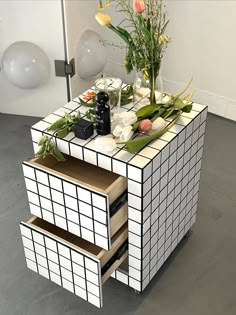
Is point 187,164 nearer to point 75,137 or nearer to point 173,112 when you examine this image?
point 173,112

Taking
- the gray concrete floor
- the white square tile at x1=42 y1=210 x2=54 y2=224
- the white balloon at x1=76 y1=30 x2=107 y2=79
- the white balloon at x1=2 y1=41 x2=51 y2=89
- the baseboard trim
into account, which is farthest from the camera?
the baseboard trim

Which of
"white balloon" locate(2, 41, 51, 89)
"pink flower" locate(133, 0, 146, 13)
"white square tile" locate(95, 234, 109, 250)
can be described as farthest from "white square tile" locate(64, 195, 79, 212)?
"white balloon" locate(2, 41, 51, 89)

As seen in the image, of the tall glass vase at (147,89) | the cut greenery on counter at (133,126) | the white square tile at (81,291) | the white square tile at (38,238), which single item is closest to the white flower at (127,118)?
the cut greenery on counter at (133,126)

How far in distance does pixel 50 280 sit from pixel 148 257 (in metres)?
0.39

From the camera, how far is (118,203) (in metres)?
1.41

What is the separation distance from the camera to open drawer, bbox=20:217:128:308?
143 cm

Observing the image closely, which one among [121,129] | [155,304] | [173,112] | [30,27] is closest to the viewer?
[121,129]

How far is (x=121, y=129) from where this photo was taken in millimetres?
1446

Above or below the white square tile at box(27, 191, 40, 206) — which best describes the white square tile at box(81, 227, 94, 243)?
below

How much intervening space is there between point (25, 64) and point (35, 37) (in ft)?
0.61

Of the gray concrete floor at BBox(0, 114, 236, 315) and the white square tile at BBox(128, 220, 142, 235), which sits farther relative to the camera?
the gray concrete floor at BBox(0, 114, 236, 315)

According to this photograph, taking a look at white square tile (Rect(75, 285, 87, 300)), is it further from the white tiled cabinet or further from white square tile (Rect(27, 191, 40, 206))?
white square tile (Rect(27, 191, 40, 206))

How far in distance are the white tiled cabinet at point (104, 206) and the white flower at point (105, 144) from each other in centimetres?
2

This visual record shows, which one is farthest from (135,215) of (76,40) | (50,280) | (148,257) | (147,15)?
(76,40)
